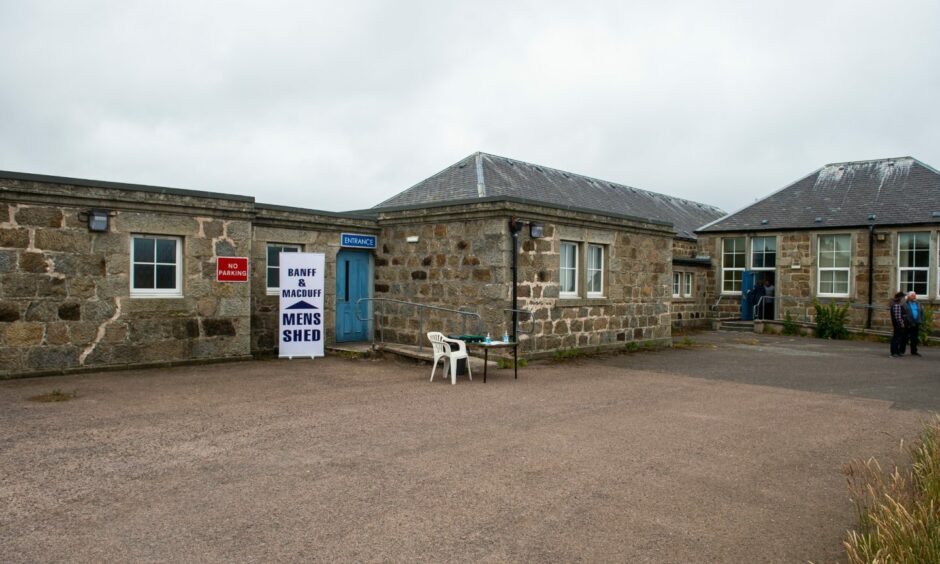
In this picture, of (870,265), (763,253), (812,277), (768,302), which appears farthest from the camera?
(763,253)

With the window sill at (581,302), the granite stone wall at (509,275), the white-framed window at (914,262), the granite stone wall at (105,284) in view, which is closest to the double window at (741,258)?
the white-framed window at (914,262)

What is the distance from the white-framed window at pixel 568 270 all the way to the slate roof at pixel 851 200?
1276 centimetres

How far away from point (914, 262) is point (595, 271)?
506 inches

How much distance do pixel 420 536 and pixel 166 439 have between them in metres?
3.57

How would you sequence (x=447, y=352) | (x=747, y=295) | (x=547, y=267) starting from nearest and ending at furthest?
(x=447, y=352) < (x=547, y=267) < (x=747, y=295)

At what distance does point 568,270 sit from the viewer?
1416 centimetres

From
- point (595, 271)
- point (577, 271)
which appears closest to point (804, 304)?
point (595, 271)

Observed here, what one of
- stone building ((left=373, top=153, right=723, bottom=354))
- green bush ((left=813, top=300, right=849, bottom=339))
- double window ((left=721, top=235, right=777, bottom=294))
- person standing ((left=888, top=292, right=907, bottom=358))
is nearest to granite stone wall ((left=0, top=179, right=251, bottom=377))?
stone building ((left=373, top=153, right=723, bottom=354))

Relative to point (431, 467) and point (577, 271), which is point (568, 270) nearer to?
point (577, 271)

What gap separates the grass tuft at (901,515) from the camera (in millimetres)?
3484

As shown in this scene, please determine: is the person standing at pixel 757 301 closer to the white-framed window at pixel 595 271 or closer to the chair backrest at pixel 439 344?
the white-framed window at pixel 595 271

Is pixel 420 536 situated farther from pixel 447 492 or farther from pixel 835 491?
pixel 835 491

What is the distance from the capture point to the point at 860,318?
2192 centimetres

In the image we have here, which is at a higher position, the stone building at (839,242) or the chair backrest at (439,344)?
the stone building at (839,242)
